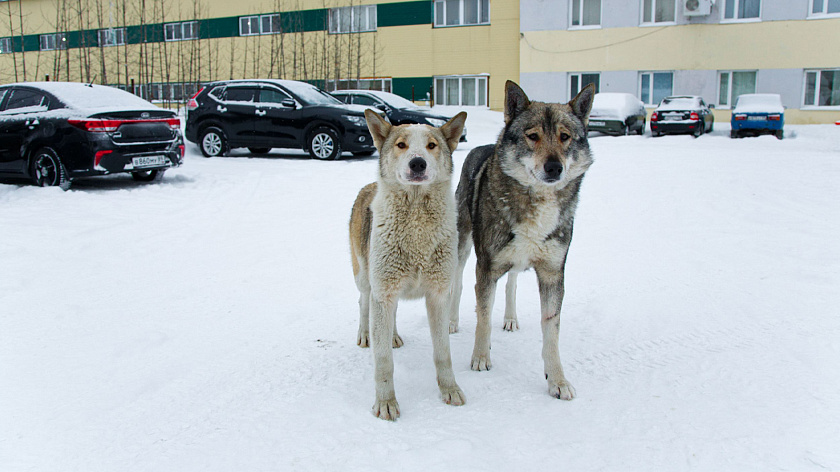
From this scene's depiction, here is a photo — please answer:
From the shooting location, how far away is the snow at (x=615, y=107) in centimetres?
2102

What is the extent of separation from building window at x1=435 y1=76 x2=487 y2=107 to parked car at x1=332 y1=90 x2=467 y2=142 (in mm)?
12018

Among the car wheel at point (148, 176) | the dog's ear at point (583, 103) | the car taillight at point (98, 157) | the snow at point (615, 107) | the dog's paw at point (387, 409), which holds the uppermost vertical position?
the snow at point (615, 107)

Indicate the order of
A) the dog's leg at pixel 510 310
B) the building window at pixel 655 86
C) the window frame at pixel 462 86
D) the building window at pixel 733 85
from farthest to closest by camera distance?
the window frame at pixel 462 86 → the building window at pixel 655 86 → the building window at pixel 733 85 → the dog's leg at pixel 510 310

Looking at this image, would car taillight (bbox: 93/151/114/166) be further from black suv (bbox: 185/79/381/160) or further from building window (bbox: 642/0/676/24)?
building window (bbox: 642/0/676/24)

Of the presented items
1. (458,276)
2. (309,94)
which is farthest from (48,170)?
(458,276)

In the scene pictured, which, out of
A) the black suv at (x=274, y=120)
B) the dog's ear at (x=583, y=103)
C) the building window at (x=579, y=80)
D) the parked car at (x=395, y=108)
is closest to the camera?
the dog's ear at (x=583, y=103)

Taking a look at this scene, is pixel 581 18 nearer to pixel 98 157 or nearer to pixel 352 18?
pixel 352 18

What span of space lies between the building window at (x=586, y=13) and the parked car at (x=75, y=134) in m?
21.5

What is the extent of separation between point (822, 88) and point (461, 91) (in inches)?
602

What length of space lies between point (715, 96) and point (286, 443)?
2725 centimetres

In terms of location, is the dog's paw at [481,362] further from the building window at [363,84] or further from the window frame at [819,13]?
the building window at [363,84]

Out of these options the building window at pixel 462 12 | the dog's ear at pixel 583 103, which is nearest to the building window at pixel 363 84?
the building window at pixel 462 12

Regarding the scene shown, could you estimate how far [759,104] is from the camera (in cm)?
2136

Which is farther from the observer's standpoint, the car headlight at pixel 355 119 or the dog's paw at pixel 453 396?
the car headlight at pixel 355 119
